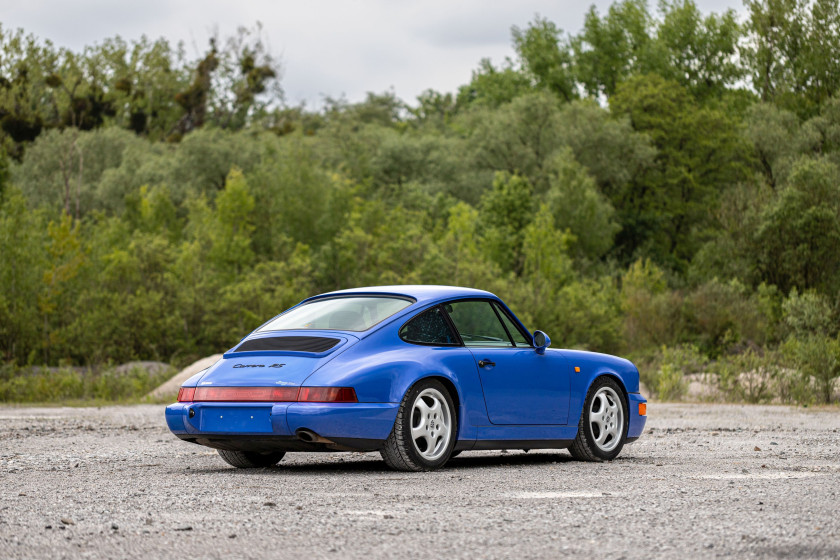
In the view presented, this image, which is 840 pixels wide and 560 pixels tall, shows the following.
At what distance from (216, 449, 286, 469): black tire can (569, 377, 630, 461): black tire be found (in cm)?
266

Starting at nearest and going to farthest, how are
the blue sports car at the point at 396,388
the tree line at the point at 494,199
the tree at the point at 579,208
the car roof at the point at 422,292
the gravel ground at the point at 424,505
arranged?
1. the gravel ground at the point at 424,505
2. the blue sports car at the point at 396,388
3. the car roof at the point at 422,292
4. the tree line at the point at 494,199
5. the tree at the point at 579,208

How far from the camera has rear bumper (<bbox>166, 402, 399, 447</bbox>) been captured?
810 cm

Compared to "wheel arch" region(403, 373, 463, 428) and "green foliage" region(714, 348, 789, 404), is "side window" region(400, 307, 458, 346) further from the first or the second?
"green foliage" region(714, 348, 789, 404)

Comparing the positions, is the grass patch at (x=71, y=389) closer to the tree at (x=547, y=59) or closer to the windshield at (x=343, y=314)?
Result: the windshield at (x=343, y=314)

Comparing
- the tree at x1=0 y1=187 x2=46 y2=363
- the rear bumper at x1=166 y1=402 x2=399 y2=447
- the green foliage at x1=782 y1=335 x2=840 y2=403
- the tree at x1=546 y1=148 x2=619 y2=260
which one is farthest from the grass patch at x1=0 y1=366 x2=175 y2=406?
the tree at x1=546 y1=148 x2=619 y2=260

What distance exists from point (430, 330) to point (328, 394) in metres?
1.29

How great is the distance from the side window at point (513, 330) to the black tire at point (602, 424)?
0.78 meters

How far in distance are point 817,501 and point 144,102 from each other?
7953cm

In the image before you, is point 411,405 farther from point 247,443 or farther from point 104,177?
point 104,177

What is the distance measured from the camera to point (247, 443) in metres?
8.45

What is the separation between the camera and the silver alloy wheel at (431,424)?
859cm

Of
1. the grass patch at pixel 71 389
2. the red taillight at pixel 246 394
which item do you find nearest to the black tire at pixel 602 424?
the red taillight at pixel 246 394

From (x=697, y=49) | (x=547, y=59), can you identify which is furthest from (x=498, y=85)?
(x=697, y=49)

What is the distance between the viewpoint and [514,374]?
9.45 m
